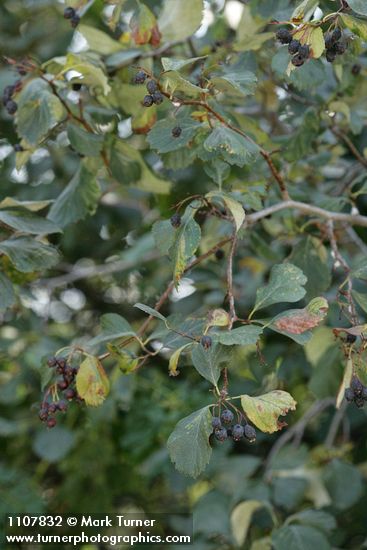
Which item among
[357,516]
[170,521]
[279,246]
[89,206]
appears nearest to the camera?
[89,206]

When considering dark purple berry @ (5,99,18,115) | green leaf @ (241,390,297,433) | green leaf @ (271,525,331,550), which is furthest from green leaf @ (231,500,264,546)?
dark purple berry @ (5,99,18,115)

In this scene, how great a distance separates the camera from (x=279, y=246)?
A: 1771mm

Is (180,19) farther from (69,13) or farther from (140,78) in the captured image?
(140,78)

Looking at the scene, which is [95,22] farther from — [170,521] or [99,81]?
[170,521]

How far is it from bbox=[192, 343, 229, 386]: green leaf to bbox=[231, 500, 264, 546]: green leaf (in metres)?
0.67

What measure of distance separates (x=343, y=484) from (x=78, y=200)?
78 cm

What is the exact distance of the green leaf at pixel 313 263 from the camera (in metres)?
1.16

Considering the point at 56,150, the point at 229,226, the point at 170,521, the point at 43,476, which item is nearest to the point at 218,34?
the point at 229,226

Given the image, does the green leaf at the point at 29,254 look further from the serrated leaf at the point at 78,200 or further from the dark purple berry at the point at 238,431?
the dark purple berry at the point at 238,431

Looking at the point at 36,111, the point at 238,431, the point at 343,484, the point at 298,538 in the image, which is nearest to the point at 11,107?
the point at 36,111

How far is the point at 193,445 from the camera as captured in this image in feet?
2.61

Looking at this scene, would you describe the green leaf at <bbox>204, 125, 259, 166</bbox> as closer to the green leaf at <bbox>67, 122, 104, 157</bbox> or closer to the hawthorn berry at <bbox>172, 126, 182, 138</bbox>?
the hawthorn berry at <bbox>172, 126, 182, 138</bbox>

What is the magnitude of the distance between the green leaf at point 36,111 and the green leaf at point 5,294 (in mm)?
207

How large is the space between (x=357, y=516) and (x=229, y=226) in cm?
76
